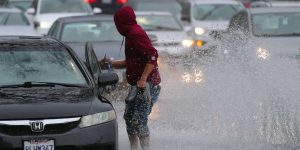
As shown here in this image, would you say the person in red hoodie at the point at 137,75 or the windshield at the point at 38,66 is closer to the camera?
Result: the windshield at the point at 38,66

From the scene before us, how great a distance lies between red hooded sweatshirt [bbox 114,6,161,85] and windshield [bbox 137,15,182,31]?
12037 mm

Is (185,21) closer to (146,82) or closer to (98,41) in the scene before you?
(98,41)

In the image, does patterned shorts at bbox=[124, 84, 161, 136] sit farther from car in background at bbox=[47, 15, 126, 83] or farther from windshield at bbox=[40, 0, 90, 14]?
windshield at bbox=[40, 0, 90, 14]

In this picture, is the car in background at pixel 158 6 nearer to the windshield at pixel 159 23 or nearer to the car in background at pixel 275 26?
the windshield at pixel 159 23

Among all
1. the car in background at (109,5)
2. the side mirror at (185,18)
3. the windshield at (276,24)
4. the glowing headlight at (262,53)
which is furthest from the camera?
the car in background at (109,5)

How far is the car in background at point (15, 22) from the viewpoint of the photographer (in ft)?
75.6

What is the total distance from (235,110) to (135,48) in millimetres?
1901

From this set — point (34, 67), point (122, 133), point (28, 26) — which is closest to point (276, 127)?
point (122, 133)

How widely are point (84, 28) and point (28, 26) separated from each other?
654 cm

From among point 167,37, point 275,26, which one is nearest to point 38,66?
point 275,26

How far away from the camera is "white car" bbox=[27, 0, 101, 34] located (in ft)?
89.7

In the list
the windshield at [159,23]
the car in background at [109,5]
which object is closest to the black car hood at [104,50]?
the windshield at [159,23]

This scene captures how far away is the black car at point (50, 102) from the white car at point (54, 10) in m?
16.8

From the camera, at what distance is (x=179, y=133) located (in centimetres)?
1176
